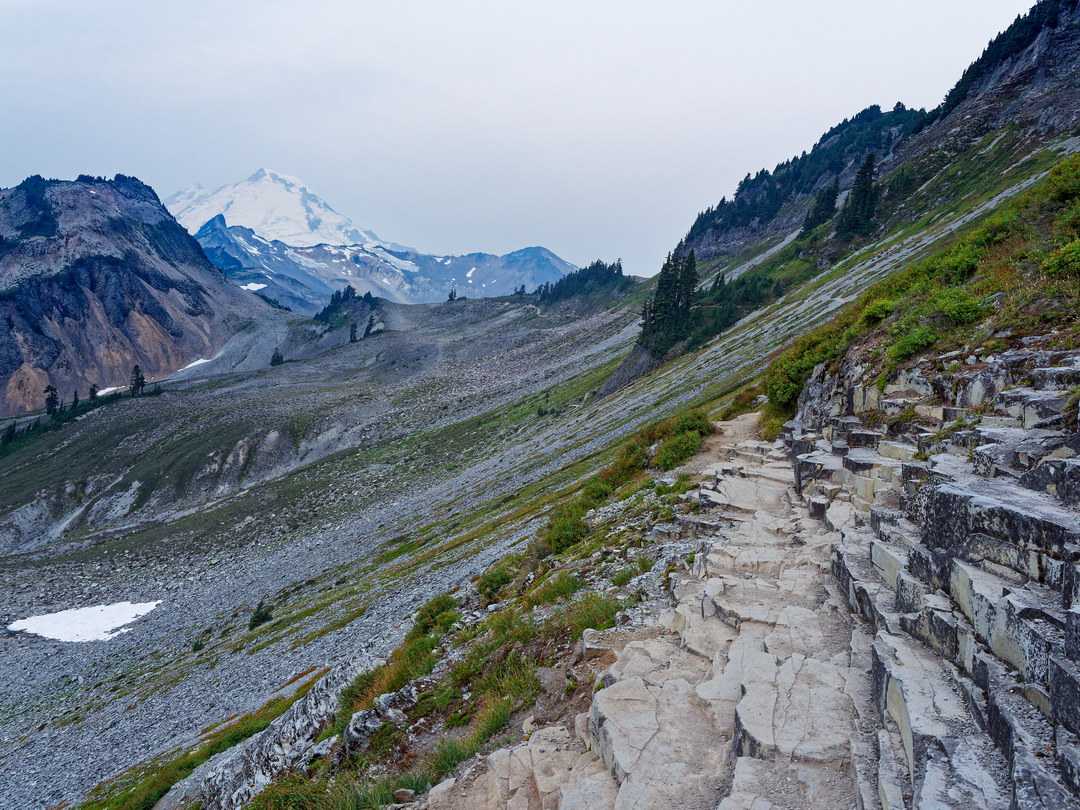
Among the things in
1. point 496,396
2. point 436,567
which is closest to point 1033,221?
point 436,567

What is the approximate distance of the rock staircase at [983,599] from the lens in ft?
16.0

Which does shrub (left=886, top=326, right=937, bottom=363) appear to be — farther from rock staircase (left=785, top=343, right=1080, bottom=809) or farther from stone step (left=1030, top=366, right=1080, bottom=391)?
stone step (left=1030, top=366, right=1080, bottom=391)

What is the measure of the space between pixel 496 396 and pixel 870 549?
99648mm

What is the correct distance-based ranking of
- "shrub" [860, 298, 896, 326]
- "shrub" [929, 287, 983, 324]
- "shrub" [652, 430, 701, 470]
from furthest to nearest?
"shrub" [652, 430, 701, 470] < "shrub" [860, 298, 896, 326] < "shrub" [929, 287, 983, 324]

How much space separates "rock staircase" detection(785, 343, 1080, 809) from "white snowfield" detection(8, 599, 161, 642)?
59.2 m

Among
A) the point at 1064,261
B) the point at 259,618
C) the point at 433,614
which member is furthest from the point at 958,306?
the point at 259,618

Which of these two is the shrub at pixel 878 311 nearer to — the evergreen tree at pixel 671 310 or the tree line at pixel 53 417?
the evergreen tree at pixel 671 310

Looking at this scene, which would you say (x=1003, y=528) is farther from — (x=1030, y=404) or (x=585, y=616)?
(x=585, y=616)

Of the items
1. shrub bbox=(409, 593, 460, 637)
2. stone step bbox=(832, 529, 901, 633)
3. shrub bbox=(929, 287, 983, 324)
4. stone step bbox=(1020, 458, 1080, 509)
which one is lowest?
shrub bbox=(409, 593, 460, 637)

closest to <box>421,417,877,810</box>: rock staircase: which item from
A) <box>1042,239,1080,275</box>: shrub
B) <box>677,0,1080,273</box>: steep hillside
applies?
<box>1042,239,1080,275</box>: shrub

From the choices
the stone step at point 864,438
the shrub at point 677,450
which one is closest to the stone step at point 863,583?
the stone step at point 864,438

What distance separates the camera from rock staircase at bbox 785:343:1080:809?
16.0 feet

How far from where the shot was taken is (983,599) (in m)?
6.18

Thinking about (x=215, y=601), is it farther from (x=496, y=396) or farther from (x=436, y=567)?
(x=496, y=396)
